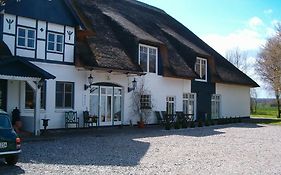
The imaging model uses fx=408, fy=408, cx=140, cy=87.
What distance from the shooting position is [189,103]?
33.1m

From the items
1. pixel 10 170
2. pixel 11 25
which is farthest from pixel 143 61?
pixel 10 170

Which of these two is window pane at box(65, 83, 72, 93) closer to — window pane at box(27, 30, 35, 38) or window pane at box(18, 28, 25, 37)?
window pane at box(27, 30, 35, 38)

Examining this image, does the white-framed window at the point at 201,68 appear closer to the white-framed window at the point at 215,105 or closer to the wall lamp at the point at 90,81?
the white-framed window at the point at 215,105

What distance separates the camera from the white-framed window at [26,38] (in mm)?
20328

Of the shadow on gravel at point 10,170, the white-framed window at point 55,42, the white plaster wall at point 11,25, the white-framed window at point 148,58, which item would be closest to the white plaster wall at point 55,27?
the white-framed window at point 55,42

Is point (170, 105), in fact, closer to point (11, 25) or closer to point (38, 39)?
point (38, 39)

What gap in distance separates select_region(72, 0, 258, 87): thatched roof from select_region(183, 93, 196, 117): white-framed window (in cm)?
233

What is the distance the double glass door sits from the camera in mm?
24594

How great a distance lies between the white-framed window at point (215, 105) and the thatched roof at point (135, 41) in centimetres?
188

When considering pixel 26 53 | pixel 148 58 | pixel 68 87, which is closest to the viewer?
pixel 26 53

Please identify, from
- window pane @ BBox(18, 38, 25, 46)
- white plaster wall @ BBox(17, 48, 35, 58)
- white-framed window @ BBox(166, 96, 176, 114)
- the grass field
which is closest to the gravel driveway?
white plaster wall @ BBox(17, 48, 35, 58)

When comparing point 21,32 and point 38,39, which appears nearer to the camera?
point 21,32

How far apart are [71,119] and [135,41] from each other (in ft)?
23.5

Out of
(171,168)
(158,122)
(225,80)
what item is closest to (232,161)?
(171,168)
